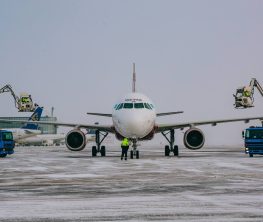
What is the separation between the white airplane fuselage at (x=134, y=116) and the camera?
1432 inches

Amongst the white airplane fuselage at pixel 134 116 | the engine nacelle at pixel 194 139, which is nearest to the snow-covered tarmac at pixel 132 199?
the white airplane fuselage at pixel 134 116

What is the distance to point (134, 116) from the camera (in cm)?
3644

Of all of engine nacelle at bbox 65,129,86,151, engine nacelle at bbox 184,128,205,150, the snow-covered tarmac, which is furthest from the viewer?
engine nacelle at bbox 65,129,86,151

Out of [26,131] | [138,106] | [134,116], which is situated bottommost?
[134,116]

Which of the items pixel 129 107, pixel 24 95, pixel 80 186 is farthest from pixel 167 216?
pixel 24 95

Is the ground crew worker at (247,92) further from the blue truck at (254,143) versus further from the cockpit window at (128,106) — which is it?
the cockpit window at (128,106)

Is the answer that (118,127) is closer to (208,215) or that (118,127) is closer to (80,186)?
(80,186)

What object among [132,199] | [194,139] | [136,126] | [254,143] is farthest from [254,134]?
[132,199]

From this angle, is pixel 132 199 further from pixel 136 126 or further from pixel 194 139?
pixel 194 139

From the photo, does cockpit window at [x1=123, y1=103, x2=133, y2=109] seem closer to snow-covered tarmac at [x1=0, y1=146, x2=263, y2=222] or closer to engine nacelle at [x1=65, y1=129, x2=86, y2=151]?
engine nacelle at [x1=65, y1=129, x2=86, y2=151]

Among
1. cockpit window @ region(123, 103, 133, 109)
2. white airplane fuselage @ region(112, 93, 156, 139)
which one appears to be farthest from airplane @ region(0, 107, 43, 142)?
cockpit window @ region(123, 103, 133, 109)

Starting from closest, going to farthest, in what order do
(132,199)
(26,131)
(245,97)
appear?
(132,199) → (245,97) → (26,131)

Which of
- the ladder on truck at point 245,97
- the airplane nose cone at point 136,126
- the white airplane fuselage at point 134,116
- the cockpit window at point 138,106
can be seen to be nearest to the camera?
the airplane nose cone at point 136,126

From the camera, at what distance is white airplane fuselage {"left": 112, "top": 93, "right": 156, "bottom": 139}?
3638cm
